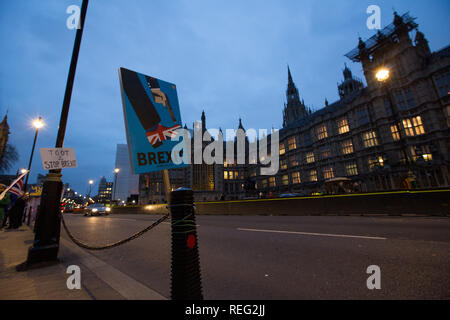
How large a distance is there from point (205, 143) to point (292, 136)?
30213 millimetres

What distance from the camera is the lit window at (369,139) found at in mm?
27677

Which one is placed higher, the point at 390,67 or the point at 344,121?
the point at 390,67

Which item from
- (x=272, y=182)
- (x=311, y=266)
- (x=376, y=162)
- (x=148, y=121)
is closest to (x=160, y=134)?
(x=148, y=121)

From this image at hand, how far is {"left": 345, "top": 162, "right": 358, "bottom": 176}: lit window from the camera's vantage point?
29.4 meters

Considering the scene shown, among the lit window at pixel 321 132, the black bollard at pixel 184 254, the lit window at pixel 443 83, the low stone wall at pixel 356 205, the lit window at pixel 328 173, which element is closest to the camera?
the black bollard at pixel 184 254

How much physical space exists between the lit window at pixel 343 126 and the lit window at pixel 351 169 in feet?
18.5

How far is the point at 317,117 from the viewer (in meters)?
35.0

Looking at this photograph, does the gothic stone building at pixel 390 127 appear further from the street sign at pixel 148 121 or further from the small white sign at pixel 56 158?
the small white sign at pixel 56 158

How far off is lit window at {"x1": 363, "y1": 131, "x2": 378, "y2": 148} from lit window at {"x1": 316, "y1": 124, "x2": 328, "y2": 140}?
6096mm

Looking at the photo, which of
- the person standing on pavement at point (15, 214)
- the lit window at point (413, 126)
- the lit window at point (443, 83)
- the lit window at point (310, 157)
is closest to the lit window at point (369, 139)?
the lit window at point (413, 126)

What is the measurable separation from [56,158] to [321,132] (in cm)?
3746
